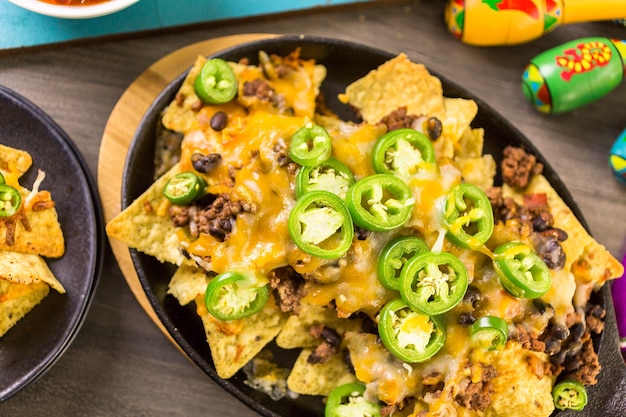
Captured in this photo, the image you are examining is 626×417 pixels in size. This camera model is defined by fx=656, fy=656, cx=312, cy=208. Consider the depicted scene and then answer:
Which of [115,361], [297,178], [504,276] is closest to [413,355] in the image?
[504,276]

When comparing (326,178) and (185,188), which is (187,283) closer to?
(185,188)

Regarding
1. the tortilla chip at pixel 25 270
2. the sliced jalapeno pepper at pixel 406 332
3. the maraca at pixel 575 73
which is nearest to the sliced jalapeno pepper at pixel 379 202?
the sliced jalapeno pepper at pixel 406 332

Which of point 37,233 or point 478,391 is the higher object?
point 37,233

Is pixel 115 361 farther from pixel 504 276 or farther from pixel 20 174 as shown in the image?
pixel 504 276

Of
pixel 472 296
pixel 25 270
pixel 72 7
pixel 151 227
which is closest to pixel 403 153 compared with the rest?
pixel 472 296

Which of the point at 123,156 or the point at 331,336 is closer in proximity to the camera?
the point at 331,336

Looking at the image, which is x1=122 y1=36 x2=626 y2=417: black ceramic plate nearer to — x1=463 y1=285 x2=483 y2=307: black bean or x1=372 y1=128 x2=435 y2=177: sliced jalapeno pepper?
x1=372 y1=128 x2=435 y2=177: sliced jalapeno pepper

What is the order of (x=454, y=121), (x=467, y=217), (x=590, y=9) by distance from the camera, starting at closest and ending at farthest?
(x=467, y=217) → (x=454, y=121) → (x=590, y=9)
